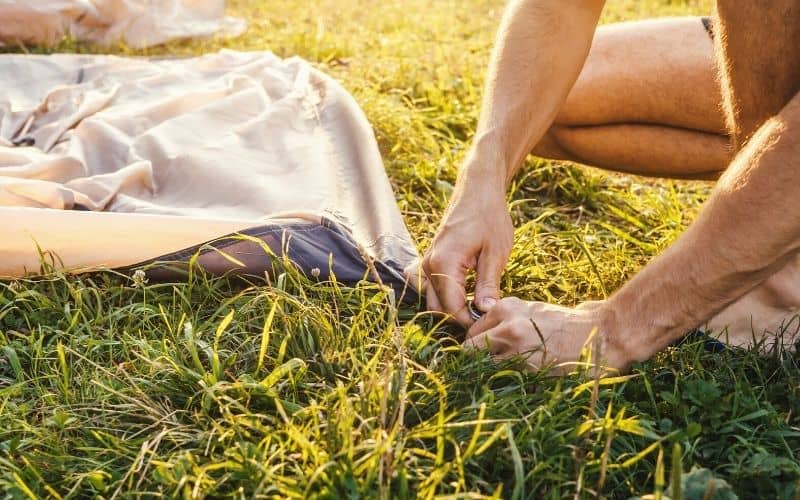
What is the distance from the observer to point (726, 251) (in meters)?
1.31

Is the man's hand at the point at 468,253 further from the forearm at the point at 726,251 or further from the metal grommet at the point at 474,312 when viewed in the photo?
the forearm at the point at 726,251

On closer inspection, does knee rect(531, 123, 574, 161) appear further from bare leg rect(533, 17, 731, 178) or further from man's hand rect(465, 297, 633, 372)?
man's hand rect(465, 297, 633, 372)

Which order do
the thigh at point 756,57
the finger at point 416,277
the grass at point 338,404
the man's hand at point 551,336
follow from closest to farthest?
the grass at point 338,404
the man's hand at point 551,336
the thigh at point 756,57
the finger at point 416,277

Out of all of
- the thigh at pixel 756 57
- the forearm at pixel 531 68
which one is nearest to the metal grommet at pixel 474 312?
the forearm at pixel 531 68

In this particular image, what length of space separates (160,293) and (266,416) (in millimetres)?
556

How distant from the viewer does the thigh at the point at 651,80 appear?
2.19 metres

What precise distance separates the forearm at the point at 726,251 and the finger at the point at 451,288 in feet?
0.91

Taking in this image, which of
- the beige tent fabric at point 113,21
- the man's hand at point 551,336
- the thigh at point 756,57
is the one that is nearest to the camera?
the man's hand at point 551,336

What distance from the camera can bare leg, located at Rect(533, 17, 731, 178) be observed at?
2201mm

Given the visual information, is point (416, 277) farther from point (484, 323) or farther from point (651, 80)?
point (651, 80)

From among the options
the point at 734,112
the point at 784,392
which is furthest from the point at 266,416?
the point at 734,112

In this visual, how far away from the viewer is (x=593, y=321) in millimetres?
1438

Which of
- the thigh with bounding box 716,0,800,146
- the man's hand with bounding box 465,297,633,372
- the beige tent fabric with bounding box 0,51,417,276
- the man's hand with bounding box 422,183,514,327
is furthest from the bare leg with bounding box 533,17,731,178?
the man's hand with bounding box 465,297,633,372

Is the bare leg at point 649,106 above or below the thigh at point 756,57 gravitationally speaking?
below
